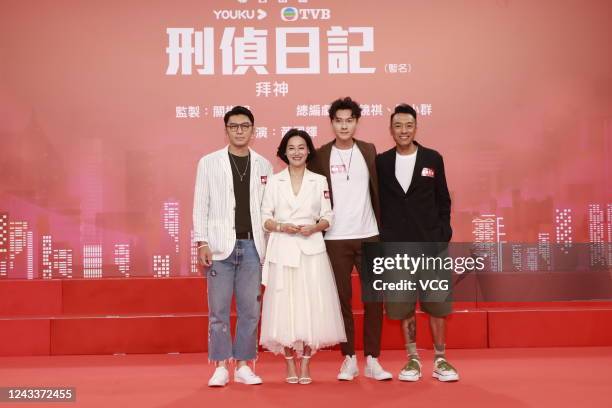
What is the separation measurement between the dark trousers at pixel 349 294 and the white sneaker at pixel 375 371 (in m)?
0.03

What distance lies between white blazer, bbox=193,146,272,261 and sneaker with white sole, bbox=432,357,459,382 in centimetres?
101

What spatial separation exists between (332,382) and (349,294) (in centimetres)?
43

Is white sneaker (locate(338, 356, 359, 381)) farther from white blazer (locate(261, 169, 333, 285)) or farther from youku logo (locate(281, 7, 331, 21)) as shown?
youku logo (locate(281, 7, 331, 21))

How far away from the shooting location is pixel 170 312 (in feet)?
14.8

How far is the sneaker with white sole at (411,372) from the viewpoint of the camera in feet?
10.7

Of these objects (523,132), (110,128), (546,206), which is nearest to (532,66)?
(523,132)

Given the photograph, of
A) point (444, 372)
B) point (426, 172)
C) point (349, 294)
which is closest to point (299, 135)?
point (426, 172)

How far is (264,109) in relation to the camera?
4789 mm

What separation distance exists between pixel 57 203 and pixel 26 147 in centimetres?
45

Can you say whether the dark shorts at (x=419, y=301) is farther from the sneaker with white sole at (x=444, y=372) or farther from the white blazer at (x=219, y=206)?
the white blazer at (x=219, y=206)

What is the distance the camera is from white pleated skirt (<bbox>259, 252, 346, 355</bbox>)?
3172 millimetres
